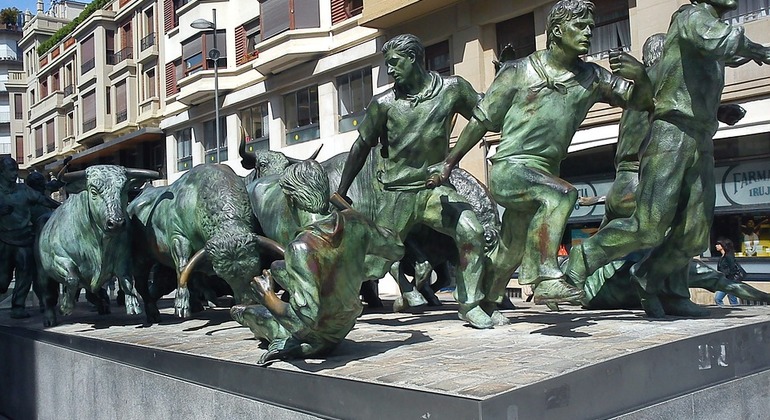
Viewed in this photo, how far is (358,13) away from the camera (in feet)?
72.2

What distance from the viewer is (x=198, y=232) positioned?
7.08 metres

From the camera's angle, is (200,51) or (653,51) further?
(200,51)

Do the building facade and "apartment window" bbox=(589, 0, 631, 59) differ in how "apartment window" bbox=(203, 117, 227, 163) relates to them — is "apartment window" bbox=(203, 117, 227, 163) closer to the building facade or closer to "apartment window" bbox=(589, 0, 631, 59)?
the building facade

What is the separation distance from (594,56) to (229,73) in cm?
1450

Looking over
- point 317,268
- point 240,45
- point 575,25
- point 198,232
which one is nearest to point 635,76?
point 575,25

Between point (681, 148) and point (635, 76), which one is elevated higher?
point (635, 76)

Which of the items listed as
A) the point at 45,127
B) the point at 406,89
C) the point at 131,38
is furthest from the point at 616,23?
the point at 45,127

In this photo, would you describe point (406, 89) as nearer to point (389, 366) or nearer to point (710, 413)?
point (389, 366)

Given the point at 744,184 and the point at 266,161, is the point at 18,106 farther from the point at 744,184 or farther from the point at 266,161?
the point at 266,161

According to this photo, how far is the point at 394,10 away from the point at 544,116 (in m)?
14.3

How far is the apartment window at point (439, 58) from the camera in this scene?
1891cm

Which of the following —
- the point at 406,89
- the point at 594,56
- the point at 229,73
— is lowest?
the point at 406,89

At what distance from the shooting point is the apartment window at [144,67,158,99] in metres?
33.9

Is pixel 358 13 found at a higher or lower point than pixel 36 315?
higher
